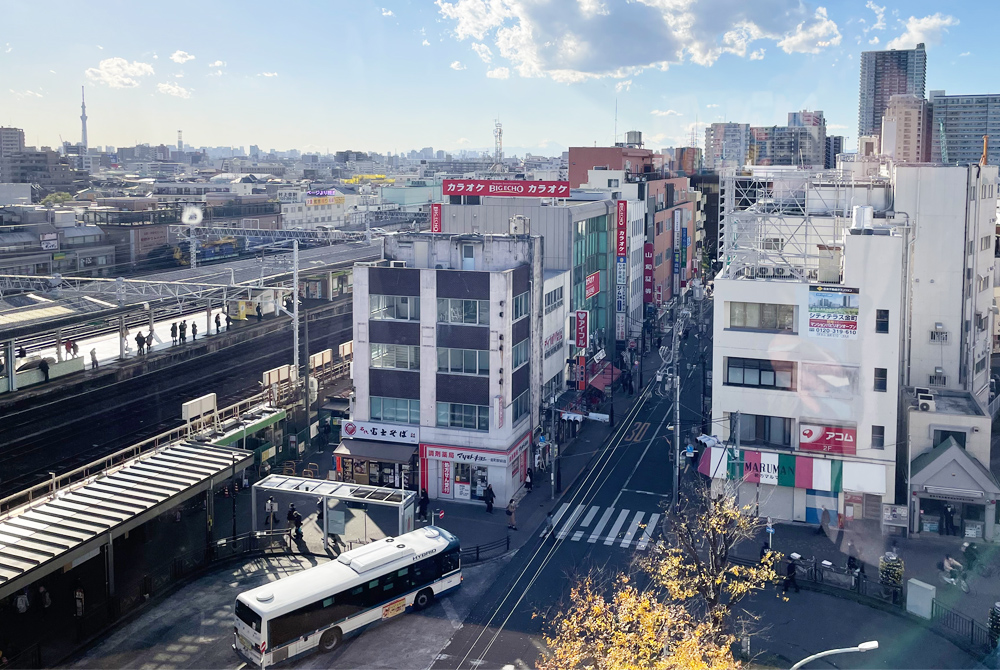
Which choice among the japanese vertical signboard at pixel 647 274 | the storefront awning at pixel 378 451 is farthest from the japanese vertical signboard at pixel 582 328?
the japanese vertical signboard at pixel 647 274

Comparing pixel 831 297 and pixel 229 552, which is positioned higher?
pixel 831 297

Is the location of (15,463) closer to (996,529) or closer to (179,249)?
(996,529)

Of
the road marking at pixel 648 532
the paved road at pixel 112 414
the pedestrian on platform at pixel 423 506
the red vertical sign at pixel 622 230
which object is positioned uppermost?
the red vertical sign at pixel 622 230

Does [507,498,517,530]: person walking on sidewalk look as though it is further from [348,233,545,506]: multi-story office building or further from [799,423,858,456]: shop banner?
[799,423,858,456]: shop banner

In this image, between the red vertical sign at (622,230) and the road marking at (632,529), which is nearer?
the road marking at (632,529)

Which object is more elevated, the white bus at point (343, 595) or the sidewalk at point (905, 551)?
the white bus at point (343, 595)

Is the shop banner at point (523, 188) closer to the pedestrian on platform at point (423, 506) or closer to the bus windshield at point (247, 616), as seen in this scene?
the pedestrian on platform at point (423, 506)

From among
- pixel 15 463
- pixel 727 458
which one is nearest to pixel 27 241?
pixel 15 463
